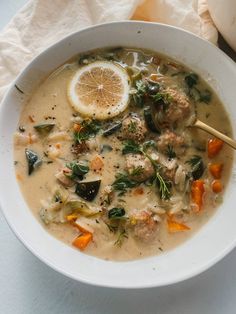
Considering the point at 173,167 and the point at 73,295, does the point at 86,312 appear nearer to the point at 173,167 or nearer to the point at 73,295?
the point at 73,295

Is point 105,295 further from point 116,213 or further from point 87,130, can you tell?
point 87,130

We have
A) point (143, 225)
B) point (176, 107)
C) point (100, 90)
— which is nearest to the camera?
point (143, 225)

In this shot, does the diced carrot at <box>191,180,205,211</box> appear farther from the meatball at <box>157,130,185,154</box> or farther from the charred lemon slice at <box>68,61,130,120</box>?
the charred lemon slice at <box>68,61,130,120</box>

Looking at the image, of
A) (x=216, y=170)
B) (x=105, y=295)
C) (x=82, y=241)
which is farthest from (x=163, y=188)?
(x=105, y=295)

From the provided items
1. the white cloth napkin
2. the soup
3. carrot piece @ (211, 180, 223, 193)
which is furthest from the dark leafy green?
the white cloth napkin

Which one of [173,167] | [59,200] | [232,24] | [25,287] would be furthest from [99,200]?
[232,24]
